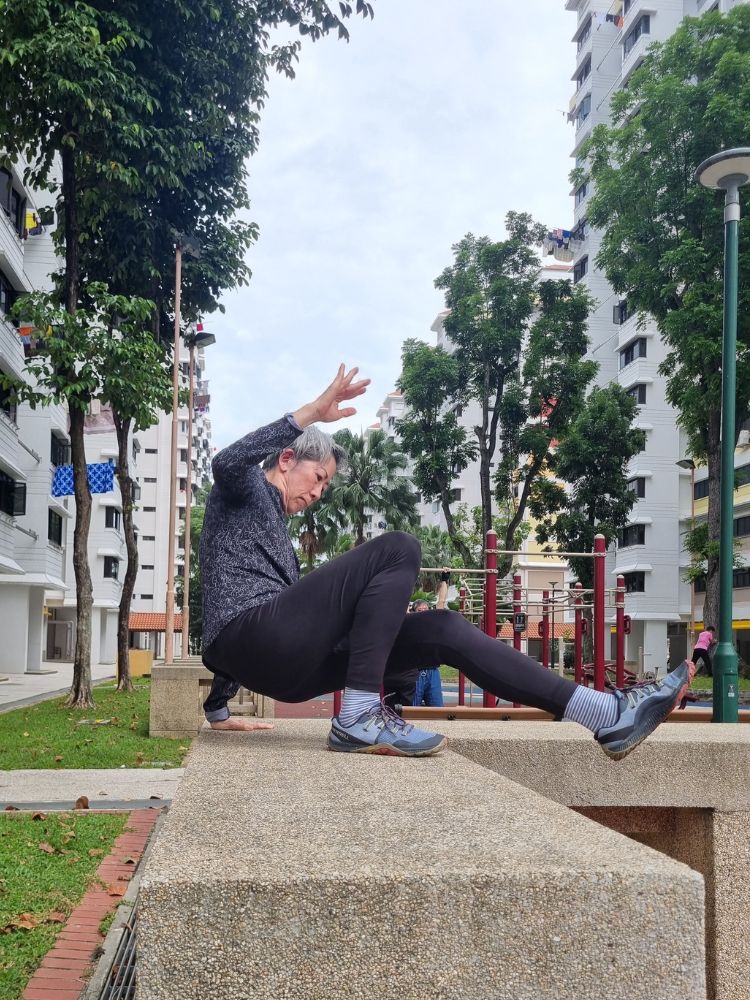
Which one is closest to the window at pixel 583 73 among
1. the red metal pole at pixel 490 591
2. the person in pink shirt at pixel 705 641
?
the person in pink shirt at pixel 705 641

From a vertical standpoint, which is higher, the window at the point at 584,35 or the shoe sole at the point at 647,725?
the window at the point at 584,35

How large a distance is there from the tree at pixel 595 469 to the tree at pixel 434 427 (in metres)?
3.23

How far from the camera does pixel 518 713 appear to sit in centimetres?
729

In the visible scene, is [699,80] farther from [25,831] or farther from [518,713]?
[25,831]

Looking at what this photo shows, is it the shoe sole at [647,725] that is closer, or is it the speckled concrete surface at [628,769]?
the shoe sole at [647,725]

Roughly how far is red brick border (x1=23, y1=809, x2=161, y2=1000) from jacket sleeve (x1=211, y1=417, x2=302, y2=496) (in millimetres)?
1782

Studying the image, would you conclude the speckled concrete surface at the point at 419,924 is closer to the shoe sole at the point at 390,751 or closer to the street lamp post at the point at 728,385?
the shoe sole at the point at 390,751

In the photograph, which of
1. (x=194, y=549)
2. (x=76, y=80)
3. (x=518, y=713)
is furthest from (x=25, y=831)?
(x=194, y=549)

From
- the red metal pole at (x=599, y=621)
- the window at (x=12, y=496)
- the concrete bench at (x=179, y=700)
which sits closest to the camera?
the concrete bench at (x=179, y=700)

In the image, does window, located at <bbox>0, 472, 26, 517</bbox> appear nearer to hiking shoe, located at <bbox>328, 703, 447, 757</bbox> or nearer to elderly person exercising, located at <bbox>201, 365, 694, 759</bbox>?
elderly person exercising, located at <bbox>201, 365, 694, 759</bbox>

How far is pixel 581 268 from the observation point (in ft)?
213

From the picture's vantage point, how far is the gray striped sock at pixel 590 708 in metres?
3.10

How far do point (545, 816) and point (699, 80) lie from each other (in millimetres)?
30037

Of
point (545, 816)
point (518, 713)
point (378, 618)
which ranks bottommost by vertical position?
point (518, 713)
